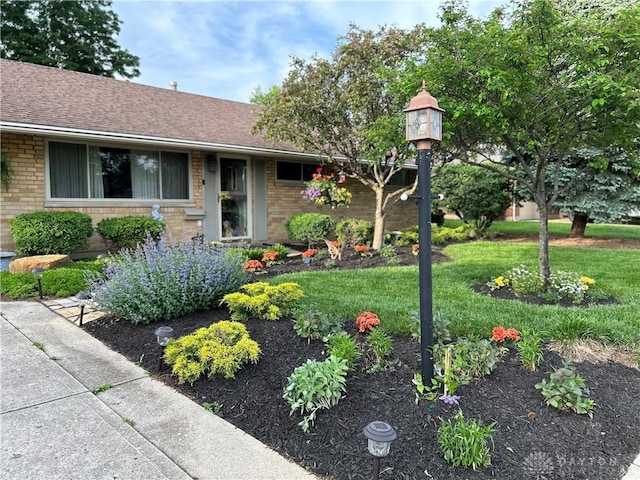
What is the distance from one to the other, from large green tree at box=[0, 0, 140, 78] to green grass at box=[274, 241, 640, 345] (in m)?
23.1

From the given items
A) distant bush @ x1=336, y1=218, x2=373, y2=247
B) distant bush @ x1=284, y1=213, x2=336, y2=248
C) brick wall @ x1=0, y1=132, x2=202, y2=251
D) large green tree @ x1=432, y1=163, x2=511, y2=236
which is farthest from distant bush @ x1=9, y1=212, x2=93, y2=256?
large green tree @ x1=432, y1=163, x2=511, y2=236

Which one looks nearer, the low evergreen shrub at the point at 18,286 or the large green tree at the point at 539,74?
the large green tree at the point at 539,74

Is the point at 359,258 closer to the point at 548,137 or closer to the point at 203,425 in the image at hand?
the point at 548,137

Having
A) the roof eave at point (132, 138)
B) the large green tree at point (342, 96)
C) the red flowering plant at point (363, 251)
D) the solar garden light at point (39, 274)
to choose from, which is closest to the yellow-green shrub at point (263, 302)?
the solar garden light at point (39, 274)

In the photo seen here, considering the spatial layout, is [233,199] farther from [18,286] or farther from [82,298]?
[82,298]

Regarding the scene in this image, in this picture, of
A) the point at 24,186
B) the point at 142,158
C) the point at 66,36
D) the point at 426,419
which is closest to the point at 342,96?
the point at 142,158

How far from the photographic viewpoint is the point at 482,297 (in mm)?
5270

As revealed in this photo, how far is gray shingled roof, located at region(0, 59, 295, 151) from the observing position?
8180 millimetres

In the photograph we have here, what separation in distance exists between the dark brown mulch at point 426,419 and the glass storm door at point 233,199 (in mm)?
7427

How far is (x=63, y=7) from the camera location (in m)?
22.5

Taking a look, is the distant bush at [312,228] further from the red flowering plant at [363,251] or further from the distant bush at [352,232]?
the red flowering plant at [363,251]

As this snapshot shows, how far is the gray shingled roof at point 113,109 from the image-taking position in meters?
8.18

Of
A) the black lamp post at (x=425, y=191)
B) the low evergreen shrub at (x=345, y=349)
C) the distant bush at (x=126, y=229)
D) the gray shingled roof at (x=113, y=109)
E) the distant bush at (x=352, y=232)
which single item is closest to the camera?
the black lamp post at (x=425, y=191)

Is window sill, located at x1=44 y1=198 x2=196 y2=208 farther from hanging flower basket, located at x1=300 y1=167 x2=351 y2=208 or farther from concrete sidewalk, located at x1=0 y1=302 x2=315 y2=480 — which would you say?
concrete sidewalk, located at x1=0 y1=302 x2=315 y2=480
